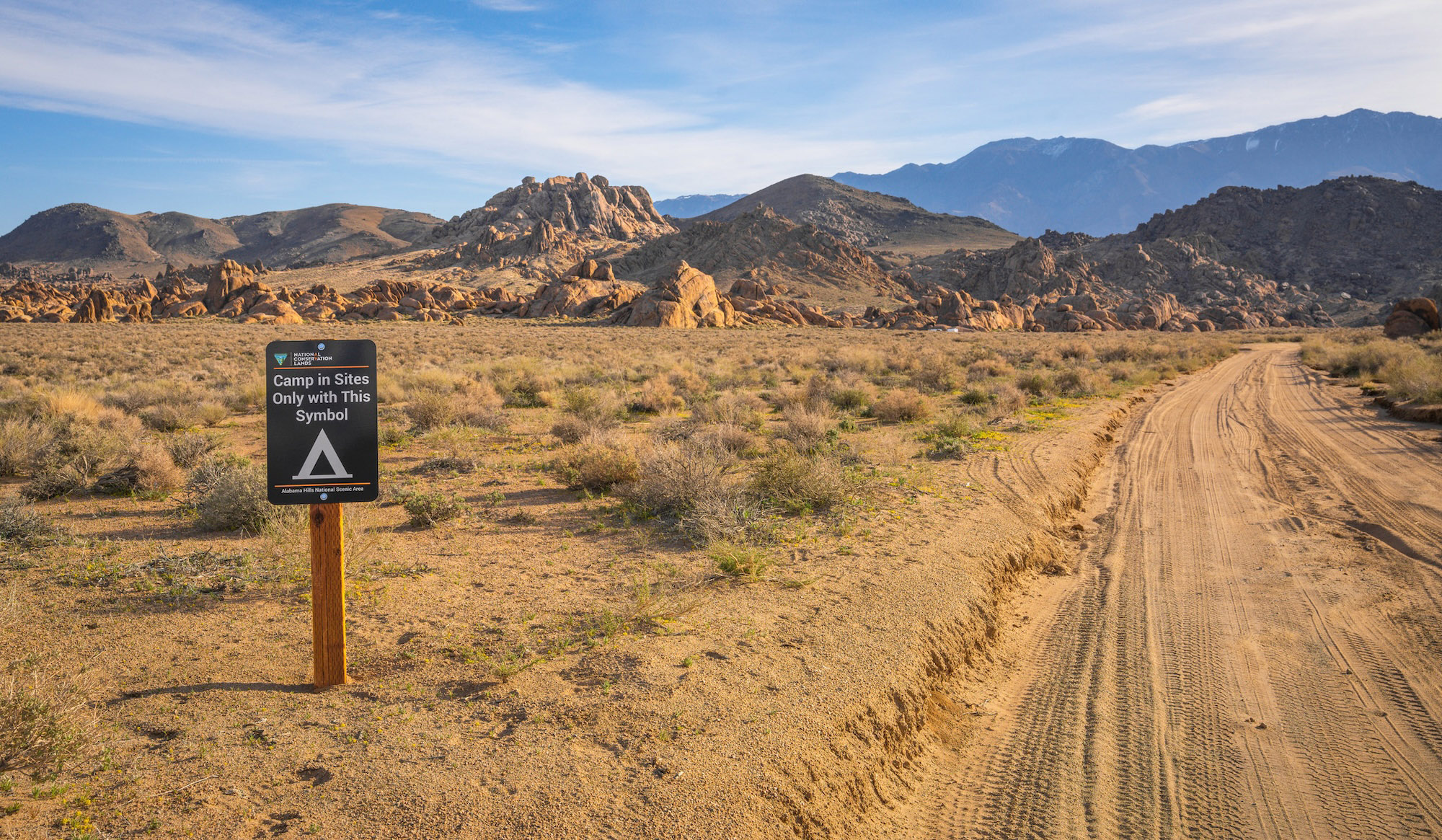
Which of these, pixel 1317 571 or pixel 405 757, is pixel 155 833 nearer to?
pixel 405 757

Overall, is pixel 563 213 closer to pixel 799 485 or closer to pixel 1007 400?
pixel 1007 400

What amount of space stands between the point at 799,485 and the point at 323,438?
5588mm

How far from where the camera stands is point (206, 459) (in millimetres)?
8891

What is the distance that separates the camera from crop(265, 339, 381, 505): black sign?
13.0 ft

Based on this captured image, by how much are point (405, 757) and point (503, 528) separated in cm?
406

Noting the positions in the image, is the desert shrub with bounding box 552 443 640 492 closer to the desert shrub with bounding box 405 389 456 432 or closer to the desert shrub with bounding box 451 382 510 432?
the desert shrub with bounding box 451 382 510 432

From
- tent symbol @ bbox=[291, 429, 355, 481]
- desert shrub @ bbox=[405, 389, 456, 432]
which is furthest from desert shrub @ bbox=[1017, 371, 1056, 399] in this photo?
tent symbol @ bbox=[291, 429, 355, 481]

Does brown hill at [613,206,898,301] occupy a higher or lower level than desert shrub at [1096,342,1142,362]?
higher

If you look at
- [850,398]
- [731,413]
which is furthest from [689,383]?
[731,413]

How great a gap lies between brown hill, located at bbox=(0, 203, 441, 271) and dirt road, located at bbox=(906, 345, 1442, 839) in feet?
599

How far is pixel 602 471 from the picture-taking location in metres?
9.05

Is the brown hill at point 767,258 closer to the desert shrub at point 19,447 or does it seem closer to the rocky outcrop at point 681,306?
the rocky outcrop at point 681,306

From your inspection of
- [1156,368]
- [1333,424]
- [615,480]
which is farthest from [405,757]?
[1156,368]

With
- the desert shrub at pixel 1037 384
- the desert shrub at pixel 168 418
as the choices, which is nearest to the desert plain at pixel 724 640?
the desert shrub at pixel 168 418
